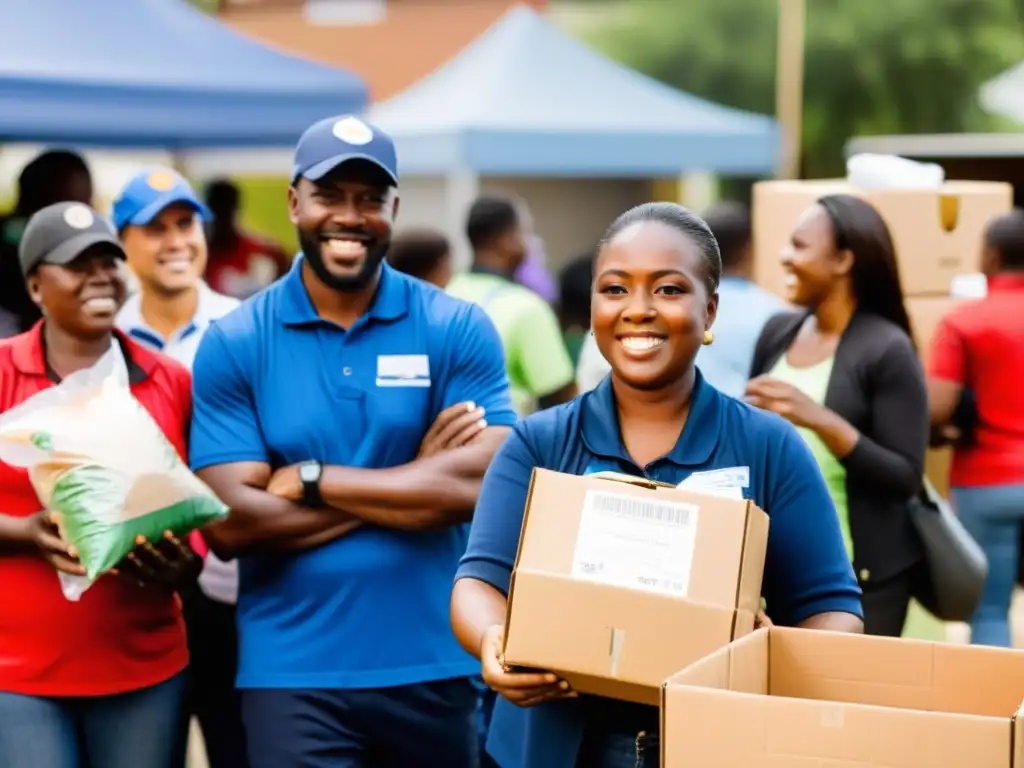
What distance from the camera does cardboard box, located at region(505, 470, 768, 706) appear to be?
222 centimetres

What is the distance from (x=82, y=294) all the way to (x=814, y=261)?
1916 millimetres

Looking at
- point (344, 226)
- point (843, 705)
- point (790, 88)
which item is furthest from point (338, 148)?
point (790, 88)

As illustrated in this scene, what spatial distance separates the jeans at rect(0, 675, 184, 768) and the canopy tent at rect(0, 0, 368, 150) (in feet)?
11.9

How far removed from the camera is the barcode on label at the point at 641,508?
2275 mm

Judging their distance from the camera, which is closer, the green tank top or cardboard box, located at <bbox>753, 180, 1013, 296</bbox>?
the green tank top

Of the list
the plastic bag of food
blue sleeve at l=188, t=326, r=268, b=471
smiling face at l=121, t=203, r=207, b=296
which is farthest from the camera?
smiling face at l=121, t=203, r=207, b=296

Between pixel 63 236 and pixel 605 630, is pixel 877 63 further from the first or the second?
pixel 605 630

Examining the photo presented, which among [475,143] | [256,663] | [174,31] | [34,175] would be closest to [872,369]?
[256,663]

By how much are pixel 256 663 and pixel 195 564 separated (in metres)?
0.27

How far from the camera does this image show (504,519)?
2557 mm

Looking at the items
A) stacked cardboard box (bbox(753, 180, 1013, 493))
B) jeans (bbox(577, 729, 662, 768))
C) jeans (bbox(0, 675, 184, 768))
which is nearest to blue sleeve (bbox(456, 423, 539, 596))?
jeans (bbox(577, 729, 662, 768))

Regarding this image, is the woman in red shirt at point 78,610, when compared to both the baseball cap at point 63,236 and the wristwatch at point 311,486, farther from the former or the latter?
the wristwatch at point 311,486

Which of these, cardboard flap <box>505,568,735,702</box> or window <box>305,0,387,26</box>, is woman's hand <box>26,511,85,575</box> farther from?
window <box>305,0,387,26</box>

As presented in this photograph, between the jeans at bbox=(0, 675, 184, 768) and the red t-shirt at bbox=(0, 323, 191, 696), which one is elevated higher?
the red t-shirt at bbox=(0, 323, 191, 696)
